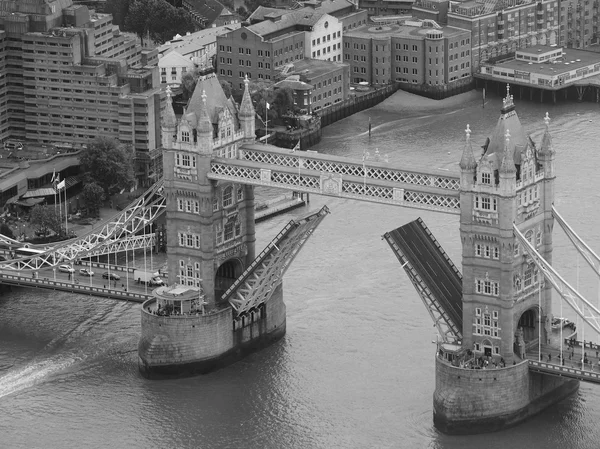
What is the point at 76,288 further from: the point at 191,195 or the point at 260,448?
the point at 260,448

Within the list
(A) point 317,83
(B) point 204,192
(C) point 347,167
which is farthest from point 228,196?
(A) point 317,83

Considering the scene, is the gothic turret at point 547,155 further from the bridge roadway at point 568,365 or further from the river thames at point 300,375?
the river thames at point 300,375

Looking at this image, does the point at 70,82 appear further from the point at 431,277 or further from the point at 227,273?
the point at 431,277

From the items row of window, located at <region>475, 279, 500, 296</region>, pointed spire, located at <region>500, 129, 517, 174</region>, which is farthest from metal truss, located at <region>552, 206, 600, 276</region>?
row of window, located at <region>475, 279, 500, 296</region>

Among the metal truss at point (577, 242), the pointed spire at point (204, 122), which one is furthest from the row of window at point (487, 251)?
the pointed spire at point (204, 122)

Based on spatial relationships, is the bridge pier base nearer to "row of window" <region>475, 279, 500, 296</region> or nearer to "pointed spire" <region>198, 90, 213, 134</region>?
"row of window" <region>475, 279, 500, 296</region>

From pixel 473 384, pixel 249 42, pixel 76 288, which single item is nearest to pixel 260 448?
pixel 473 384
